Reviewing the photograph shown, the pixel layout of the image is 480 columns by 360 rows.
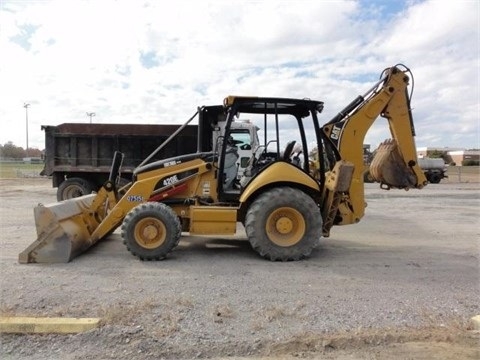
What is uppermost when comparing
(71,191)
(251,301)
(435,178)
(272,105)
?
(272,105)

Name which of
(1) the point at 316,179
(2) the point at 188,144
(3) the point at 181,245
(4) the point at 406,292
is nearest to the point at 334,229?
(1) the point at 316,179

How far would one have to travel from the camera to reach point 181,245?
29.9ft

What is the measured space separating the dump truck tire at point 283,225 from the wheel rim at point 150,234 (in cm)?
134

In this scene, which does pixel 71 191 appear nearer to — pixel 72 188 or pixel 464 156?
pixel 72 188

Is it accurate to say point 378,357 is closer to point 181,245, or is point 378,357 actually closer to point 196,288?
point 196,288

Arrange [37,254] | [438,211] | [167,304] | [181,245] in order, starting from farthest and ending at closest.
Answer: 1. [438,211]
2. [181,245]
3. [37,254]
4. [167,304]

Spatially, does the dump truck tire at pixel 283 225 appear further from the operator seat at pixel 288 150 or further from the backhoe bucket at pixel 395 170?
the backhoe bucket at pixel 395 170

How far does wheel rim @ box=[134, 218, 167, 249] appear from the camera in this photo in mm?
7742

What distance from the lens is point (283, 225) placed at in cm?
785

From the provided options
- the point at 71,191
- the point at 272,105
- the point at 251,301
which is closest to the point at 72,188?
the point at 71,191

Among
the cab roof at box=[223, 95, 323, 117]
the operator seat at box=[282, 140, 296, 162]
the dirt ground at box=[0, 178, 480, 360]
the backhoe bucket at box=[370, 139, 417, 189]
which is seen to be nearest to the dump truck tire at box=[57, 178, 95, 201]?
the dirt ground at box=[0, 178, 480, 360]

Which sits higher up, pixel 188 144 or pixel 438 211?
pixel 188 144

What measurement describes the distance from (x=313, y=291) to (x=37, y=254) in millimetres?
4122

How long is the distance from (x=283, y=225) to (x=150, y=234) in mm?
2074
